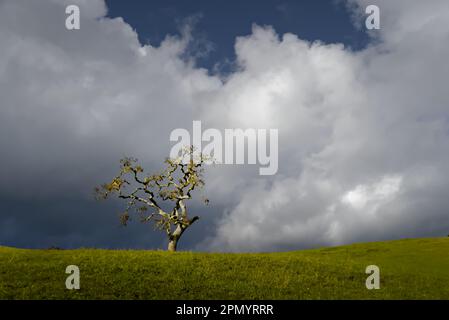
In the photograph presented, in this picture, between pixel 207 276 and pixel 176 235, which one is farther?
pixel 176 235

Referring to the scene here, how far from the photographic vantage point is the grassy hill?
31078mm

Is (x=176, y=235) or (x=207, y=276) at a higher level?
(x=176, y=235)

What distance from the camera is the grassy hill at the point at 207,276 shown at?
102 ft

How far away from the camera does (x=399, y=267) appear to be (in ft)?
152

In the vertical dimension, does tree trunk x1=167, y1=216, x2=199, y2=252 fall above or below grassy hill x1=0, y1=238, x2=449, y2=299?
above

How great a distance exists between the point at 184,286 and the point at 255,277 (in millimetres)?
6644

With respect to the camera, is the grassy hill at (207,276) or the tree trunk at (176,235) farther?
the tree trunk at (176,235)

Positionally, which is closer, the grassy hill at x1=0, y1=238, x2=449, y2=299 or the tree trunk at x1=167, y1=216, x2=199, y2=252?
the grassy hill at x1=0, y1=238, x2=449, y2=299

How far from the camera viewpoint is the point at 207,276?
36469 mm

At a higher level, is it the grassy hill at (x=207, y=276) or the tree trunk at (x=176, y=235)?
the tree trunk at (x=176, y=235)
